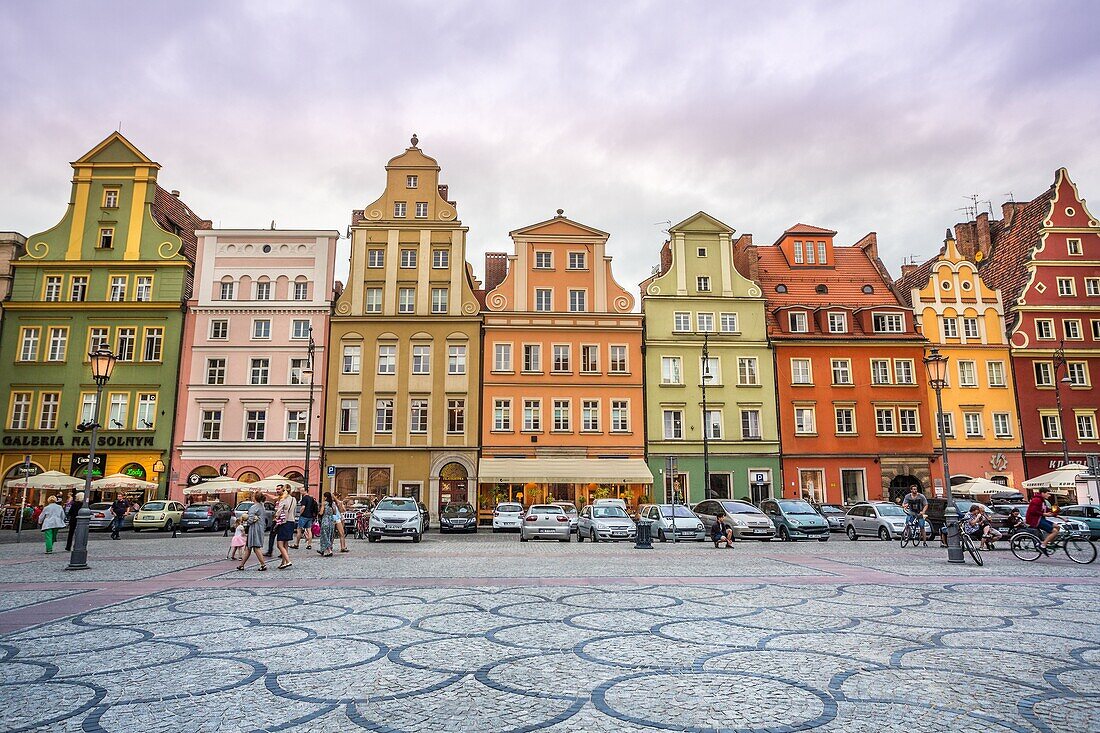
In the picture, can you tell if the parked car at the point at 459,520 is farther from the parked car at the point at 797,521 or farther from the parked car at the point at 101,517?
the parked car at the point at 101,517

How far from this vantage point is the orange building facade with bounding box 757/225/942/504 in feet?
144

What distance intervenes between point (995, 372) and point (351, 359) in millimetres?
40282

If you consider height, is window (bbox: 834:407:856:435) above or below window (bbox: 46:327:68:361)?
below

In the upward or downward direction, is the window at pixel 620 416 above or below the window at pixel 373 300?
below

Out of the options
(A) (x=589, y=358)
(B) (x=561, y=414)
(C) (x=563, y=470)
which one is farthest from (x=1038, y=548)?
(A) (x=589, y=358)

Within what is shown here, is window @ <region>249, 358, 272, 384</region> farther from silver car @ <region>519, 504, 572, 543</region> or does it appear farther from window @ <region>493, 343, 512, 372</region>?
silver car @ <region>519, 504, 572, 543</region>

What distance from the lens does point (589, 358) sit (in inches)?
1746

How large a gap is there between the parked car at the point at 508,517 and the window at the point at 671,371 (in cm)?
1364

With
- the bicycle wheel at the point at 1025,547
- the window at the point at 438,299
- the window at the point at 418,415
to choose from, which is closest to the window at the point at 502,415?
the window at the point at 418,415

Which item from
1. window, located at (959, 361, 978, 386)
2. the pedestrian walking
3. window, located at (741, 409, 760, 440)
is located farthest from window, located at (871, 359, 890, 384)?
the pedestrian walking

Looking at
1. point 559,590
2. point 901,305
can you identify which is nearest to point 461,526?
point 559,590

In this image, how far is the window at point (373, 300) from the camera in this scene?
147 ft

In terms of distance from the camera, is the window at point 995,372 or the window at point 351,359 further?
the window at point 995,372

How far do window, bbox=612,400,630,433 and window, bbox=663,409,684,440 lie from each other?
2358mm
